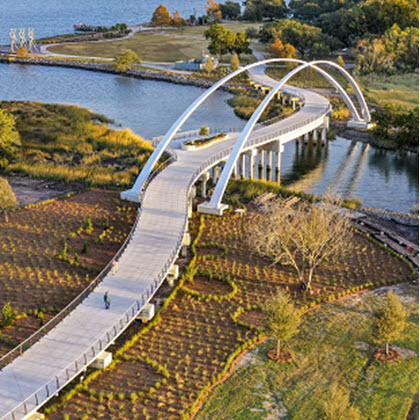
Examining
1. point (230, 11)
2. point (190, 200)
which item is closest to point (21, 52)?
point (230, 11)

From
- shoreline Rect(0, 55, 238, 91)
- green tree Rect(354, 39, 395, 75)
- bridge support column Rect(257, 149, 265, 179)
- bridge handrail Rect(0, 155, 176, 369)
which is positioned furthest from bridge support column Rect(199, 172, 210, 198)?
green tree Rect(354, 39, 395, 75)

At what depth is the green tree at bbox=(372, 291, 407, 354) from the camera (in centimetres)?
3622

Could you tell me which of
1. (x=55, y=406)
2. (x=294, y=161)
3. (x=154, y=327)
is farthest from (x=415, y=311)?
(x=294, y=161)

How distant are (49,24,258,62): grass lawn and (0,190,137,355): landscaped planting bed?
85396mm

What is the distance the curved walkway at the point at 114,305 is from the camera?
31.6m

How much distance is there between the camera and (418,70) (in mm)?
117375

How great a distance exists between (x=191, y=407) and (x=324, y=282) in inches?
633

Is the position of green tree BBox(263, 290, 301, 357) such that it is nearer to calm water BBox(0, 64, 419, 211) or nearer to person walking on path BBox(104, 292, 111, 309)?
person walking on path BBox(104, 292, 111, 309)

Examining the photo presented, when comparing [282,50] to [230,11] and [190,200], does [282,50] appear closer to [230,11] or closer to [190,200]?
[230,11]

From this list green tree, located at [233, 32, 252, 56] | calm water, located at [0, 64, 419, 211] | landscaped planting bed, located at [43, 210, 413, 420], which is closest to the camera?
landscaped planting bed, located at [43, 210, 413, 420]

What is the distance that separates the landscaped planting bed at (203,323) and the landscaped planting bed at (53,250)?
595 centimetres

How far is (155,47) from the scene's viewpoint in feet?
502

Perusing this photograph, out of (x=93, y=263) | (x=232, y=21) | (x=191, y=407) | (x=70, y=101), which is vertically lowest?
(x=191, y=407)

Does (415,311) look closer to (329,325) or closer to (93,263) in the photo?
(329,325)
